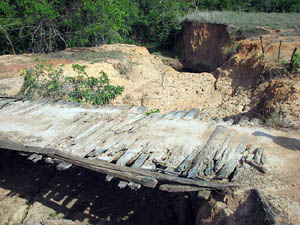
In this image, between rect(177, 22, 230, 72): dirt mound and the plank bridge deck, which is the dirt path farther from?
rect(177, 22, 230, 72): dirt mound

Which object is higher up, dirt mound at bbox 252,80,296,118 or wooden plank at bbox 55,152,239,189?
wooden plank at bbox 55,152,239,189

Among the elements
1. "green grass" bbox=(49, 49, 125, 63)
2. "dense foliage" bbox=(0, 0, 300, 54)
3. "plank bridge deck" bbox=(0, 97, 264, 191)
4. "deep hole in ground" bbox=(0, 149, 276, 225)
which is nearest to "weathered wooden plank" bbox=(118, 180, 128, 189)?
"plank bridge deck" bbox=(0, 97, 264, 191)

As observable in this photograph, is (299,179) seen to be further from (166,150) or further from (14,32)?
(14,32)

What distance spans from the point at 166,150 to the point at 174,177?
79 cm

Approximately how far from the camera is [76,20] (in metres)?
16.9

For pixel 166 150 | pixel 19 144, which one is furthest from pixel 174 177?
pixel 19 144

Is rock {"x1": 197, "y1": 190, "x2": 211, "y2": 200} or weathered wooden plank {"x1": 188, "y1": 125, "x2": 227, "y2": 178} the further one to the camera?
weathered wooden plank {"x1": 188, "y1": 125, "x2": 227, "y2": 178}

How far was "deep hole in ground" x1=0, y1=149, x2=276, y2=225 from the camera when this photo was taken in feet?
18.7

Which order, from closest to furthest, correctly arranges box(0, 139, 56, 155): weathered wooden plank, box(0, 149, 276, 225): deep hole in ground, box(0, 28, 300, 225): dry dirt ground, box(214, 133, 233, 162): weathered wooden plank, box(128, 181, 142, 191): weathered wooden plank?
box(128, 181, 142, 191): weathered wooden plank → box(0, 28, 300, 225): dry dirt ground → box(214, 133, 233, 162): weathered wooden plank → box(0, 139, 56, 155): weathered wooden plank → box(0, 149, 276, 225): deep hole in ground

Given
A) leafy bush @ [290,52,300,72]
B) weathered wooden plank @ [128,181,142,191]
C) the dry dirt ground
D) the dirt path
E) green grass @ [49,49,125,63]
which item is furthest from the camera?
green grass @ [49,49,125,63]

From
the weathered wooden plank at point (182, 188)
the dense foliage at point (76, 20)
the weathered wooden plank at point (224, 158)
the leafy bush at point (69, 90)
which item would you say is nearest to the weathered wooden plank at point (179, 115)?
the weathered wooden plank at point (224, 158)

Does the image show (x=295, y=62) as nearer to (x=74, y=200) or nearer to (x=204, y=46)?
(x=204, y=46)

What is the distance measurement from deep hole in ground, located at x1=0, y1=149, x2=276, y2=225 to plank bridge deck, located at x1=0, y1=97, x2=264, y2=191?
2.09 feet

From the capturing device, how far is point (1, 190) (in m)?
6.88
